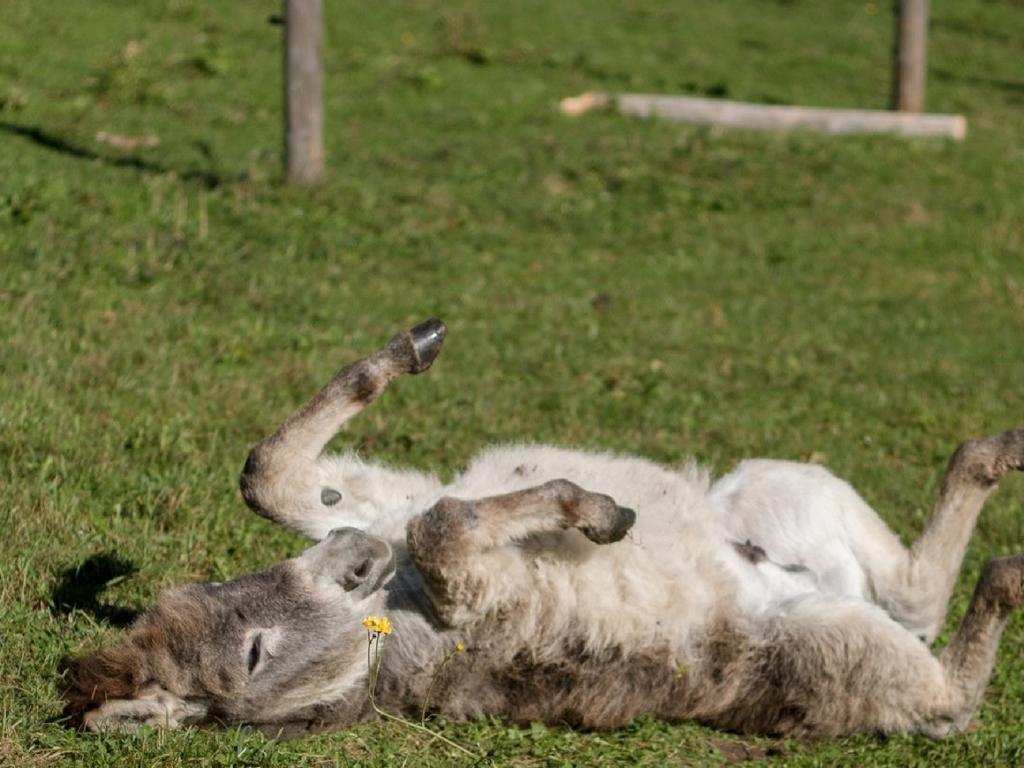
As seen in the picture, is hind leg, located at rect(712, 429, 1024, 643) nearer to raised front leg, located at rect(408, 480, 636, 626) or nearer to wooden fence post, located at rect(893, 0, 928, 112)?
raised front leg, located at rect(408, 480, 636, 626)

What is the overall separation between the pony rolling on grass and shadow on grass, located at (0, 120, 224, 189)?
19.2 feet

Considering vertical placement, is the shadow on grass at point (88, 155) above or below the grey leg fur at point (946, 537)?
above

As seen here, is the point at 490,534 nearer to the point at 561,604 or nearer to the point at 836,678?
the point at 561,604

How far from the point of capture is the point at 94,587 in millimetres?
5227

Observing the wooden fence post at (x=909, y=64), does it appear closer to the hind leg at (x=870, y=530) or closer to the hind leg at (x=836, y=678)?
the hind leg at (x=870, y=530)

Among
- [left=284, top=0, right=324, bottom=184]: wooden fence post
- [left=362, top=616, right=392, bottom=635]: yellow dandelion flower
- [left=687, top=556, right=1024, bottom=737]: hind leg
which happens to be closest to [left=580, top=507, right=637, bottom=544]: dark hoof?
[left=687, top=556, right=1024, bottom=737]: hind leg

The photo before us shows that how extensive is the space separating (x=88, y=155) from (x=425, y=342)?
6.62 m

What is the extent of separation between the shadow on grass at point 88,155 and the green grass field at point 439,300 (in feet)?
0.15

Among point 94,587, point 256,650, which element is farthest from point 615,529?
point 94,587

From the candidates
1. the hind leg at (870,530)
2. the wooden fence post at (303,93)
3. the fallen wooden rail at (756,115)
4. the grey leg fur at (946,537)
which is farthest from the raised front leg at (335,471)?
the fallen wooden rail at (756,115)

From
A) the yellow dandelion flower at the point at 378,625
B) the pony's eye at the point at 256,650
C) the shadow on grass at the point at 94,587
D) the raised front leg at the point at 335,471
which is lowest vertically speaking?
the shadow on grass at the point at 94,587

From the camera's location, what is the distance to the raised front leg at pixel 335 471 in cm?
514

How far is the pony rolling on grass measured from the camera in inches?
180

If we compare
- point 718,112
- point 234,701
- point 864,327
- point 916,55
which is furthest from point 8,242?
point 916,55
